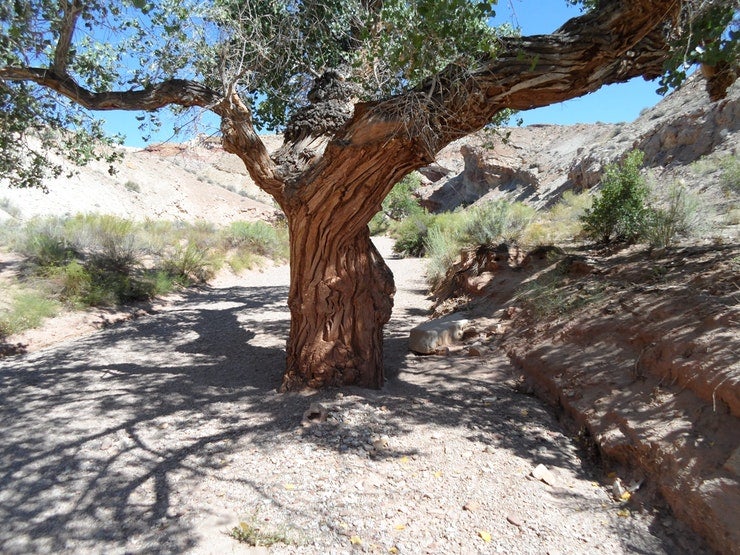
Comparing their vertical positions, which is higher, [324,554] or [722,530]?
[722,530]

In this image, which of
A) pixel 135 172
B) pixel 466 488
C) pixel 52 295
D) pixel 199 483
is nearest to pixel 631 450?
pixel 466 488

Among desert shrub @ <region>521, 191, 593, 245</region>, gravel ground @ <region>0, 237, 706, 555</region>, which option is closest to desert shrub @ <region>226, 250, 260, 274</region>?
desert shrub @ <region>521, 191, 593, 245</region>

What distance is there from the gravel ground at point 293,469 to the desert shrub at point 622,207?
411cm

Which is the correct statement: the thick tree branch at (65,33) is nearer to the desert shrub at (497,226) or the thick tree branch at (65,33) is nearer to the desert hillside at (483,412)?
the desert hillside at (483,412)

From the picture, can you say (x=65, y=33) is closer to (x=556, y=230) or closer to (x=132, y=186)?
(x=556, y=230)

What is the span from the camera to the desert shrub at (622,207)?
24.7ft

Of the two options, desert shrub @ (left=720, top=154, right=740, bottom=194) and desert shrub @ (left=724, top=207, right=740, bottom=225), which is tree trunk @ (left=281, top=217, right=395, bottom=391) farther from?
desert shrub @ (left=720, top=154, right=740, bottom=194)

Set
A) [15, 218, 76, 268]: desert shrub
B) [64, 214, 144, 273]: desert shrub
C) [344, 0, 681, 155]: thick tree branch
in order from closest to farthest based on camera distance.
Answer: [344, 0, 681, 155]: thick tree branch
[15, 218, 76, 268]: desert shrub
[64, 214, 144, 273]: desert shrub

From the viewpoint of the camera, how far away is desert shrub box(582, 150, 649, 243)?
752 cm

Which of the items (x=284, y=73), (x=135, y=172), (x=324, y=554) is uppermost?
(x=135, y=172)

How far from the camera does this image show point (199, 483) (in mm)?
2777

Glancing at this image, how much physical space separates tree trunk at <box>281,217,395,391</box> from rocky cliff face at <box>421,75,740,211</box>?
1.20 m

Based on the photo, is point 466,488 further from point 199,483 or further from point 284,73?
point 284,73

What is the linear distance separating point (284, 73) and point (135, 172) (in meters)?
24.6
